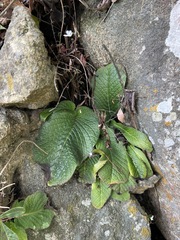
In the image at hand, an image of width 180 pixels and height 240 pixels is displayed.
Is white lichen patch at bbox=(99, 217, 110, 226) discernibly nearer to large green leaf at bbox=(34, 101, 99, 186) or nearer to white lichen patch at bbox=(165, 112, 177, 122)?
large green leaf at bbox=(34, 101, 99, 186)

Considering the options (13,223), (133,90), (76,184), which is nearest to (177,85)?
(133,90)

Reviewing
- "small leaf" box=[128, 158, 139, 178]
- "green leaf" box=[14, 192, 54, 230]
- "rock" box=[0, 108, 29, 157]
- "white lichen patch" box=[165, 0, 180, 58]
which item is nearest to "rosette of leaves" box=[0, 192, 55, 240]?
"green leaf" box=[14, 192, 54, 230]

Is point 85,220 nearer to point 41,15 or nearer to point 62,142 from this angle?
point 62,142

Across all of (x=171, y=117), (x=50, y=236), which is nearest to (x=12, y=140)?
(x=50, y=236)

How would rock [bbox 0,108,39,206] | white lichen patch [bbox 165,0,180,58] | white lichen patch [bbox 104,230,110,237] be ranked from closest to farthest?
1. white lichen patch [bbox 165,0,180,58]
2. rock [bbox 0,108,39,206]
3. white lichen patch [bbox 104,230,110,237]

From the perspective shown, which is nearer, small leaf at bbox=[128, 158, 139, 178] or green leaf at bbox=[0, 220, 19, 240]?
green leaf at bbox=[0, 220, 19, 240]

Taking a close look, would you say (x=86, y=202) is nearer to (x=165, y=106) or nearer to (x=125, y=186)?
(x=125, y=186)
